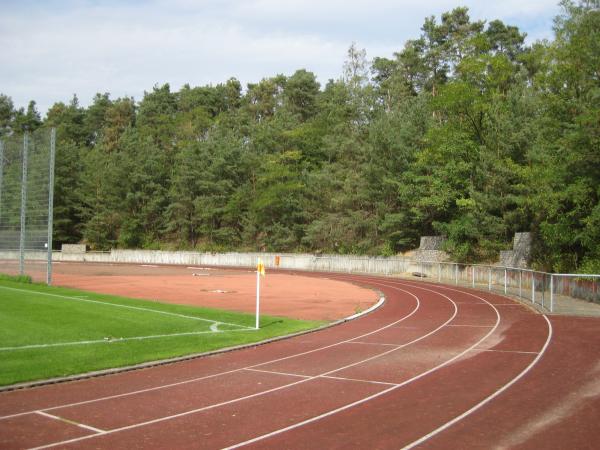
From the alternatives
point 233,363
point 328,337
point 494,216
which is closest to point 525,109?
point 494,216

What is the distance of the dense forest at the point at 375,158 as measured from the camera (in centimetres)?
2959

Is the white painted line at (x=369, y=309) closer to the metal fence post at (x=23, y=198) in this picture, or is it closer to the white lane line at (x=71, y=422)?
the white lane line at (x=71, y=422)

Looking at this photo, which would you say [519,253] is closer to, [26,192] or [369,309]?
[369,309]

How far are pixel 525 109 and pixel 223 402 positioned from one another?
37509 mm

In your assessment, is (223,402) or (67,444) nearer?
(67,444)

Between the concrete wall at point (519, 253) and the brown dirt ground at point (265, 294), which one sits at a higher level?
the concrete wall at point (519, 253)

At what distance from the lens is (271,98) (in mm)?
94250

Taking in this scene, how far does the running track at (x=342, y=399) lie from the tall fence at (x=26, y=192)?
23.6 m

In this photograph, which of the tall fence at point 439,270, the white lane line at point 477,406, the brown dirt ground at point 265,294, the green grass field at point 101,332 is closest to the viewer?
the white lane line at point 477,406

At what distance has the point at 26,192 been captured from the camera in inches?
1372

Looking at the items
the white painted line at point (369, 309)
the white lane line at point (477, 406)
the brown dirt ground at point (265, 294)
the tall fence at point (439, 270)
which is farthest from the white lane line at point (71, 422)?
the white painted line at point (369, 309)

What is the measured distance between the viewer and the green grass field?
1241 centimetres

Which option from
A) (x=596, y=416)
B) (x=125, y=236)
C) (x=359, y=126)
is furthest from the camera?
(x=125, y=236)

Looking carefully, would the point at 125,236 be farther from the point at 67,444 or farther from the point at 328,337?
the point at 67,444
